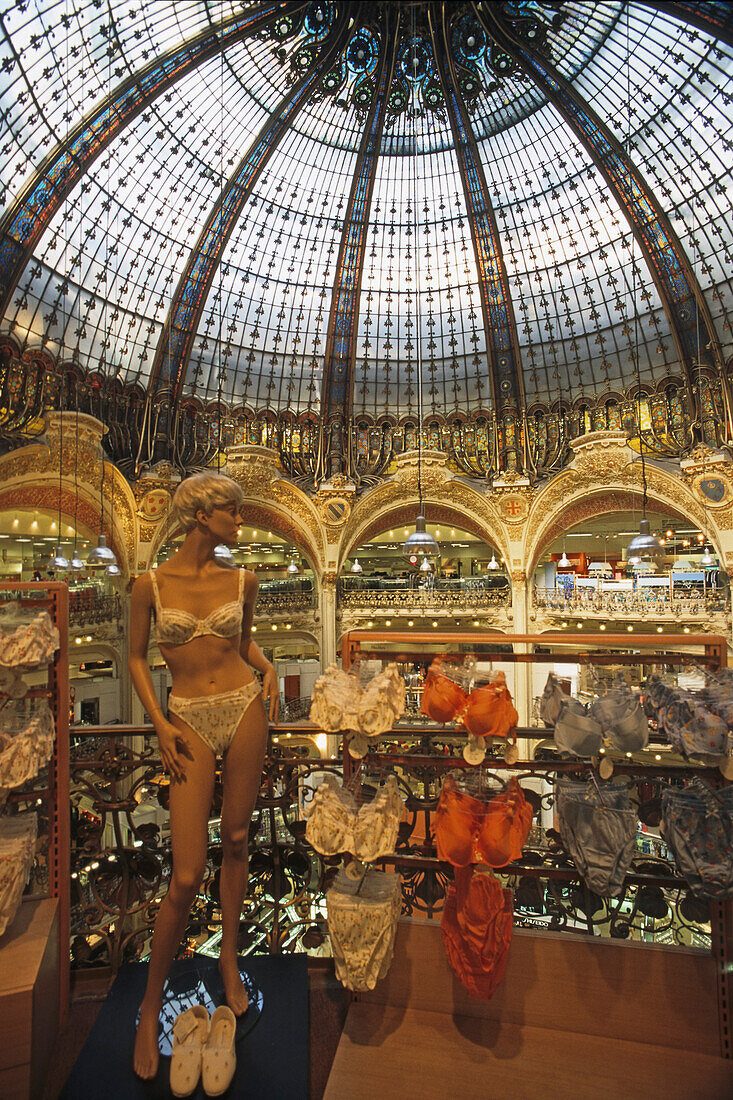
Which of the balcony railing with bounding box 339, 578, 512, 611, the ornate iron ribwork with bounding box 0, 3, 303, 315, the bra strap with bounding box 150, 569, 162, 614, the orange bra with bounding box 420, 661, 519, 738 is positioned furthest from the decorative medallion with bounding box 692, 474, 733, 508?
the bra strap with bounding box 150, 569, 162, 614

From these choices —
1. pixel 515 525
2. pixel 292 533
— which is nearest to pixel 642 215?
pixel 515 525

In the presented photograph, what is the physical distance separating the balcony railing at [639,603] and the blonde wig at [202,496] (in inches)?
714

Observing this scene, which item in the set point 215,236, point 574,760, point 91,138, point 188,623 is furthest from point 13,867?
point 215,236

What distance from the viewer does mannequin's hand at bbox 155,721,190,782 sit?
274 cm

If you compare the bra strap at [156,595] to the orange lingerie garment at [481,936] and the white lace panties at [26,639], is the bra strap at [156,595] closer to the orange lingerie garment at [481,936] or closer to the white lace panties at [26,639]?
the white lace panties at [26,639]

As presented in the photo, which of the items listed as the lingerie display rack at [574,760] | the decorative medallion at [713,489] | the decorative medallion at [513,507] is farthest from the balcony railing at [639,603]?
the lingerie display rack at [574,760]

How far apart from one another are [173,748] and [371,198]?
17.8 m

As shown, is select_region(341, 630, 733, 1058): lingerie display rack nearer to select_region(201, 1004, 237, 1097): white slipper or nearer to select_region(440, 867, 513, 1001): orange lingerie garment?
select_region(440, 867, 513, 1001): orange lingerie garment

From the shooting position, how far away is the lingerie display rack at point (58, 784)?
124 inches

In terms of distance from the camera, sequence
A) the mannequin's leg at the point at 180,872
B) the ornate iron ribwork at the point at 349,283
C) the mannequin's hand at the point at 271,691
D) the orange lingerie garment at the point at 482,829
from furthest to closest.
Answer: the ornate iron ribwork at the point at 349,283
the mannequin's hand at the point at 271,691
the orange lingerie garment at the point at 482,829
the mannequin's leg at the point at 180,872

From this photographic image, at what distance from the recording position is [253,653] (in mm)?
3295

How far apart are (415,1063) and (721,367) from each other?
18001 mm

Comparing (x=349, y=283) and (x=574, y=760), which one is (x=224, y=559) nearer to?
(x=574, y=760)

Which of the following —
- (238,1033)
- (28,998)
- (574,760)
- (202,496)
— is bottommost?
(238,1033)
